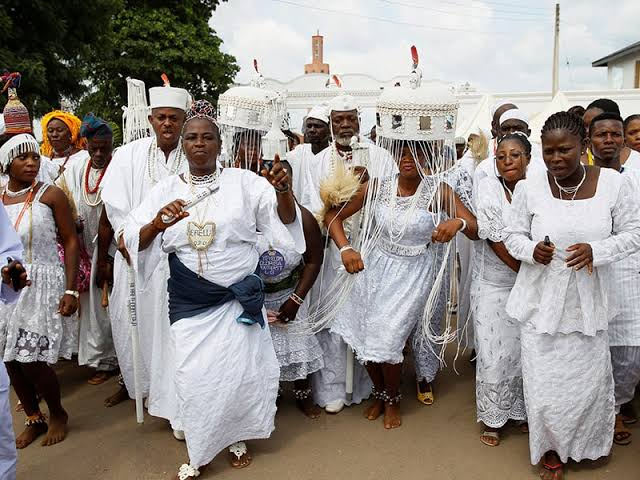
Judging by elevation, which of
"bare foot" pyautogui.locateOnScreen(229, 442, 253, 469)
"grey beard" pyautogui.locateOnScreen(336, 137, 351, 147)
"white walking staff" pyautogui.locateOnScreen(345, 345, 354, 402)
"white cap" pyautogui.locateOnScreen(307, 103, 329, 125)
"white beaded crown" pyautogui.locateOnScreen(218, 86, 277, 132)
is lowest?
"bare foot" pyautogui.locateOnScreen(229, 442, 253, 469)

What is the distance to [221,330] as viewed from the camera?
321 cm

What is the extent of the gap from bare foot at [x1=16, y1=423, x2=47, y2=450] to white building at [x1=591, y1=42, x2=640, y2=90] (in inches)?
1094

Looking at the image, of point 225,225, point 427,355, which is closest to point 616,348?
point 427,355

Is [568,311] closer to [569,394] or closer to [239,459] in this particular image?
[569,394]

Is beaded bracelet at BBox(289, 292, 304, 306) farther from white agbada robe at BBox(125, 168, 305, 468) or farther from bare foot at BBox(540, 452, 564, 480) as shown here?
bare foot at BBox(540, 452, 564, 480)

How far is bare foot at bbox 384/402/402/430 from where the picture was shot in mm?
3844

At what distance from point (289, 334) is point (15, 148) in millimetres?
2055

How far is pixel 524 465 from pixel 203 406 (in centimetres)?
183

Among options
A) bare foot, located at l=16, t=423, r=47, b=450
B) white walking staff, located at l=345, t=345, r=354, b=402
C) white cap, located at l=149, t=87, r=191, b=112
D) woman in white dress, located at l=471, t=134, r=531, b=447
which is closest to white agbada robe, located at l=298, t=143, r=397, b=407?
white walking staff, located at l=345, t=345, r=354, b=402

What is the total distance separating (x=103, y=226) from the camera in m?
4.37

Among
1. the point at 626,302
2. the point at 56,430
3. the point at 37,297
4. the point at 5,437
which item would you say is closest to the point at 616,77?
the point at 626,302

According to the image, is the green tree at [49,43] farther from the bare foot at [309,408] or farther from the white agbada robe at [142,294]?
the bare foot at [309,408]

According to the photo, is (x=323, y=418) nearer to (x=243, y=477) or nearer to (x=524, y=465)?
(x=243, y=477)

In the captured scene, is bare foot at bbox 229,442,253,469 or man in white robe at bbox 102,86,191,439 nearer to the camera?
bare foot at bbox 229,442,253,469
